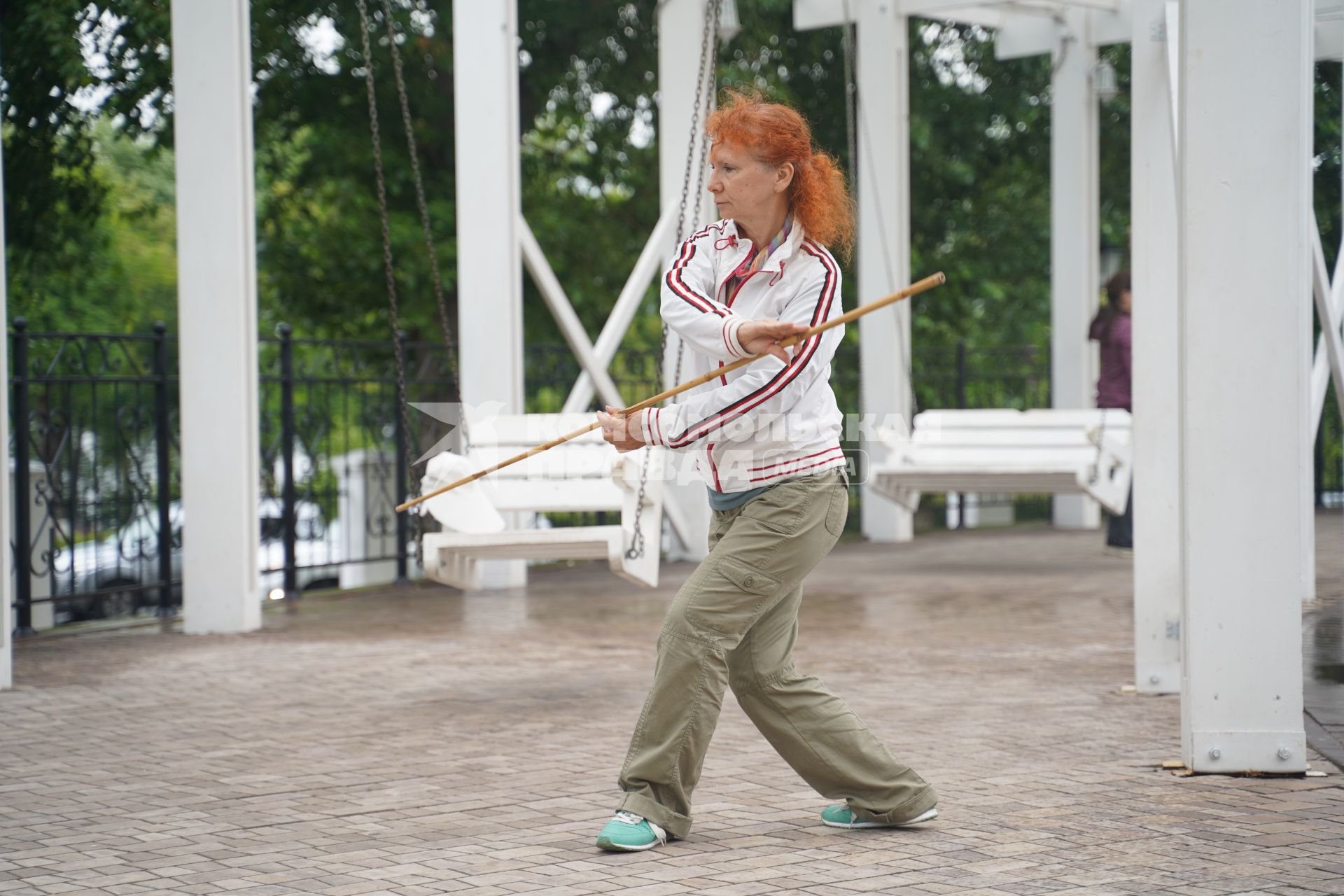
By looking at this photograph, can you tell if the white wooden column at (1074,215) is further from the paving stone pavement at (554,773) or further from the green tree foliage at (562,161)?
the paving stone pavement at (554,773)

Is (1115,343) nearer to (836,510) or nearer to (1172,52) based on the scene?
(1172,52)

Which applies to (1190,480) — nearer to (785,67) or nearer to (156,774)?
(156,774)

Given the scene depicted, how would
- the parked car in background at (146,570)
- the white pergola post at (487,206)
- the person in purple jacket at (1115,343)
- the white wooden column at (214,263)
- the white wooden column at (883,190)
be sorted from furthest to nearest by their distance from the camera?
1. the white wooden column at (883,190)
2. the person in purple jacket at (1115,343)
3. the white pergola post at (487,206)
4. the parked car in background at (146,570)
5. the white wooden column at (214,263)

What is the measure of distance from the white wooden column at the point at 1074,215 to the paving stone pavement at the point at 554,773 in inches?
255

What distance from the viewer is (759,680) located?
4.31 metres

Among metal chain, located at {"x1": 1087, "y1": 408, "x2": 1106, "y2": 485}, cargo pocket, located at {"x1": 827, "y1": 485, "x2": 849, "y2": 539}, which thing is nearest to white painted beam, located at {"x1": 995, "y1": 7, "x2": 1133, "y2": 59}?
metal chain, located at {"x1": 1087, "y1": 408, "x2": 1106, "y2": 485}

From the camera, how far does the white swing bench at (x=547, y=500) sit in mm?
7125

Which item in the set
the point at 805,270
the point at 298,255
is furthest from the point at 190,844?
the point at 298,255

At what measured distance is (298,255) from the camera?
17.5m

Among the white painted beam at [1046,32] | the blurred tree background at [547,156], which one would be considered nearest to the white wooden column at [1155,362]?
the blurred tree background at [547,156]

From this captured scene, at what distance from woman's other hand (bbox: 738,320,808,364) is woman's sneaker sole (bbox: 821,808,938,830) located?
1.35 meters

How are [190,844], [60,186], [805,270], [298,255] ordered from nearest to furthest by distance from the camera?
[805,270] < [190,844] < [60,186] < [298,255]

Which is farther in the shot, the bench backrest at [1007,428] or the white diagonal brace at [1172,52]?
the bench backrest at [1007,428]

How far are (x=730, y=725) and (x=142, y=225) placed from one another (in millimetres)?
22794
